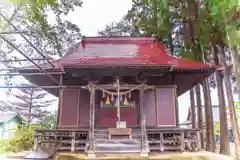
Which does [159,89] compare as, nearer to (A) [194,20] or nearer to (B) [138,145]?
(B) [138,145]

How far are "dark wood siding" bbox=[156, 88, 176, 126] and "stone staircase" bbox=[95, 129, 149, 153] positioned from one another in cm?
149

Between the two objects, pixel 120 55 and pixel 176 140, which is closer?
pixel 176 140

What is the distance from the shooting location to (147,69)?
9.31 metres

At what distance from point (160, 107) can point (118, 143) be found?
2.79 m

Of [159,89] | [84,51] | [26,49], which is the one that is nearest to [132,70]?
[159,89]

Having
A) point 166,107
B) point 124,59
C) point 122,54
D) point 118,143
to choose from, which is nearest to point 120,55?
point 122,54

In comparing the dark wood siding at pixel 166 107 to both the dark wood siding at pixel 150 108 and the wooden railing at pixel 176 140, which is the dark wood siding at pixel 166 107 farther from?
the wooden railing at pixel 176 140

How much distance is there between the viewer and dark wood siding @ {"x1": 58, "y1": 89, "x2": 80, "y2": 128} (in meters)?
10.5

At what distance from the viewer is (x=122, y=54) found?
450 inches

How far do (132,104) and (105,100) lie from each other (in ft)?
4.30

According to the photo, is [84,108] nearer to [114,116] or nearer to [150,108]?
[114,116]

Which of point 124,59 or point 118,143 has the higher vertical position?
point 124,59

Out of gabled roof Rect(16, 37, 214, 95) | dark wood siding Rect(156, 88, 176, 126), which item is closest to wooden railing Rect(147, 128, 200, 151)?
dark wood siding Rect(156, 88, 176, 126)

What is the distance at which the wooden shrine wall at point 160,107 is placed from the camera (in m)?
10.4
